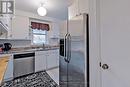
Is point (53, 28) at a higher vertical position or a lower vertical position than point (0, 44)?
higher

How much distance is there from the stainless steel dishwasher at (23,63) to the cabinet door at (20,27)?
0.74 m

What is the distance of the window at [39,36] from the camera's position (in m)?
5.88

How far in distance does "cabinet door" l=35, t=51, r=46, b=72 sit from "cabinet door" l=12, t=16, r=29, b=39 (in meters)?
0.79

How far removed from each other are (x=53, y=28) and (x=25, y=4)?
1.93 m

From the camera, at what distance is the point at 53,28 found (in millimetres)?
6496

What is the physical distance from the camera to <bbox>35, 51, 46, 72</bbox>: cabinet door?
15.9ft

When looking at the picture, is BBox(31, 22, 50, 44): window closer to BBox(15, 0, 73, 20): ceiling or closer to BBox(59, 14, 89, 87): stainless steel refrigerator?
BBox(15, 0, 73, 20): ceiling

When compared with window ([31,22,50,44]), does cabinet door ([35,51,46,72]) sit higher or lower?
Answer: lower

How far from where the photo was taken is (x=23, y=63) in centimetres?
438
